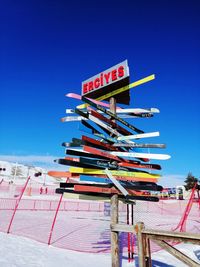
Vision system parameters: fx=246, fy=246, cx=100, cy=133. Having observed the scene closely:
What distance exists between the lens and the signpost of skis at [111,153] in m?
6.11

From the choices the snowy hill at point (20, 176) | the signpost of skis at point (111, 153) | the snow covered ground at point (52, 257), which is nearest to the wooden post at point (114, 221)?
the signpost of skis at point (111, 153)

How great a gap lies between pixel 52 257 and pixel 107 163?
3.66m

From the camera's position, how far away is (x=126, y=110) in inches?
300

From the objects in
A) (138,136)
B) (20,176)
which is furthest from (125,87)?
(20,176)

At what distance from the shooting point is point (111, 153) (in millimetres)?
6648

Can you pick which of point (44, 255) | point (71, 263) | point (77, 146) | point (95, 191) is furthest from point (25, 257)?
point (77, 146)

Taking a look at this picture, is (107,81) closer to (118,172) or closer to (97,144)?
(97,144)

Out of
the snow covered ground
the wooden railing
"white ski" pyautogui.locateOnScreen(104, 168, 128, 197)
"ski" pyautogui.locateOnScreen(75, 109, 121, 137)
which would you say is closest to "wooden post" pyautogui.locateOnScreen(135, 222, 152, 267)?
the wooden railing

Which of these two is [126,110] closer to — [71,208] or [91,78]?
[91,78]

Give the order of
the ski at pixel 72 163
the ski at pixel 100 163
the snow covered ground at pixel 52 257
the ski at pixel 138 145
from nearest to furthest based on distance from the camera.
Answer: the ski at pixel 72 163
the ski at pixel 100 163
the ski at pixel 138 145
the snow covered ground at pixel 52 257

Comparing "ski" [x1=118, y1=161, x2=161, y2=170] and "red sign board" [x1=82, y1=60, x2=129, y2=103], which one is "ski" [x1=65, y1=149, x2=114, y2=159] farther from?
"red sign board" [x1=82, y1=60, x2=129, y2=103]

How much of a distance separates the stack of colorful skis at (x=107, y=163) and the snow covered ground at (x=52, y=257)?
2286 mm

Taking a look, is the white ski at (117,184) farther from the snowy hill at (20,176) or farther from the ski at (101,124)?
the snowy hill at (20,176)

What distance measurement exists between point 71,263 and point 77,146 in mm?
3572
